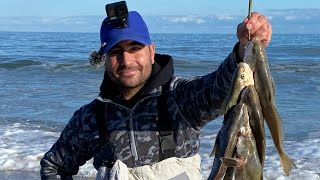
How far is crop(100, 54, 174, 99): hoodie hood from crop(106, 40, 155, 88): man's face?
5 centimetres

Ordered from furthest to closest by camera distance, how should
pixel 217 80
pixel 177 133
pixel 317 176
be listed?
pixel 317 176 → pixel 177 133 → pixel 217 80

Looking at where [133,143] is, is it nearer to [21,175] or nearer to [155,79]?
[155,79]

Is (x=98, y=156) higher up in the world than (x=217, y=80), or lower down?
lower down

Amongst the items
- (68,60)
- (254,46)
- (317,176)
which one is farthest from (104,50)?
(68,60)

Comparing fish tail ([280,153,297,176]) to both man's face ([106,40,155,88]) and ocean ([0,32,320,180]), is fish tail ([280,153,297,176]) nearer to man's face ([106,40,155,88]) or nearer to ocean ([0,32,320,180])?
ocean ([0,32,320,180])

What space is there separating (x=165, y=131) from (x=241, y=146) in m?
1.38

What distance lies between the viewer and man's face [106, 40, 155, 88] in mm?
3781

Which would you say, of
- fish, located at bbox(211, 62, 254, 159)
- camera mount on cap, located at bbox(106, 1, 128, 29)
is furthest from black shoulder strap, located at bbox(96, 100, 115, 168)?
fish, located at bbox(211, 62, 254, 159)

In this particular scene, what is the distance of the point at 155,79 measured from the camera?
12.7 ft

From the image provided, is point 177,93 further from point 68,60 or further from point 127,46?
point 68,60

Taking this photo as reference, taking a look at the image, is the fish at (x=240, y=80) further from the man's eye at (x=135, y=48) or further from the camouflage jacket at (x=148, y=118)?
the man's eye at (x=135, y=48)

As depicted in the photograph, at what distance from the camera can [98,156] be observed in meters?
4.05

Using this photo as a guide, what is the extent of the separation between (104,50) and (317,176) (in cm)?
482

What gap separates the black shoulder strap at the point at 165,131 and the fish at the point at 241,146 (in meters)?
1.30
